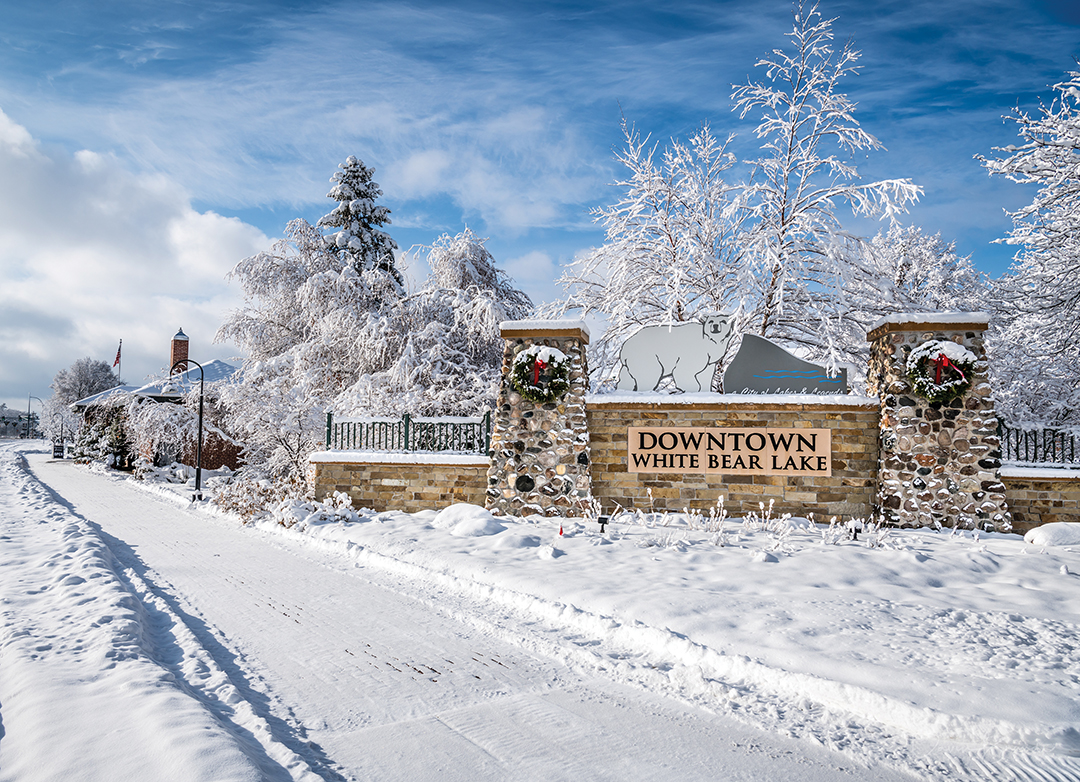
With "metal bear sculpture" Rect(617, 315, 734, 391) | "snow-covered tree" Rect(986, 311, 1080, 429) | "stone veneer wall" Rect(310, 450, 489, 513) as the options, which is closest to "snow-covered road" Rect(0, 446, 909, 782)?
"stone veneer wall" Rect(310, 450, 489, 513)

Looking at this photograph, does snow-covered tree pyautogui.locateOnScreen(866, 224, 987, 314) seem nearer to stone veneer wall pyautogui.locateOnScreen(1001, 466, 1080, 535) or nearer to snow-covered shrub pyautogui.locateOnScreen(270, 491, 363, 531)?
stone veneer wall pyautogui.locateOnScreen(1001, 466, 1080, 535)

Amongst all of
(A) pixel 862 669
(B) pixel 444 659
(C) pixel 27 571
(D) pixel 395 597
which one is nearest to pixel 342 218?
(C) pixel 27 571

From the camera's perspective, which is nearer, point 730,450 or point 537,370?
point 730,450

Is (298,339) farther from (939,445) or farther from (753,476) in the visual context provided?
(939,445)

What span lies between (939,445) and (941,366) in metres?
1.22

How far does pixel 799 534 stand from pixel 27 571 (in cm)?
994

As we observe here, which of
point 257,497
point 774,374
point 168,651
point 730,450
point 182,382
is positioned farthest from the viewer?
point 182,382

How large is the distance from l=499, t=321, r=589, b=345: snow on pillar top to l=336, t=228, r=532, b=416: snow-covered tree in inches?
234

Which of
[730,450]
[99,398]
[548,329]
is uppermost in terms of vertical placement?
[548,329]

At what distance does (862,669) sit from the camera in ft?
13.2

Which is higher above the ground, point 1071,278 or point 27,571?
point 1071,278

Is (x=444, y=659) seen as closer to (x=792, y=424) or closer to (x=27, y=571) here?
(x=27, y=571)

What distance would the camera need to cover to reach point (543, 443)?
10.8m

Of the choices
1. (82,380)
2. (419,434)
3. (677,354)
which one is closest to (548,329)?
(677,354)
